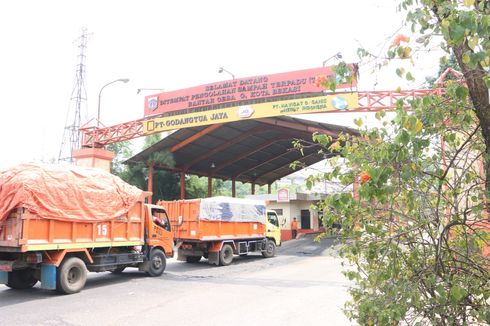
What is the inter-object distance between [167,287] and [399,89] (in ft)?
30.5

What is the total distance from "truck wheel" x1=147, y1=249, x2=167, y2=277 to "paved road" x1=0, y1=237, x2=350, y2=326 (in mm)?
311

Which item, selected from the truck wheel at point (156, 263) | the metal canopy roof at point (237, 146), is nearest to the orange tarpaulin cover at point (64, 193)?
the truck wheel at point (156, 263)

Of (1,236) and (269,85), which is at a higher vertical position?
(269,85)

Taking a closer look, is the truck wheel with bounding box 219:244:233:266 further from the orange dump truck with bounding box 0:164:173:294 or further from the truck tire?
the truck tire

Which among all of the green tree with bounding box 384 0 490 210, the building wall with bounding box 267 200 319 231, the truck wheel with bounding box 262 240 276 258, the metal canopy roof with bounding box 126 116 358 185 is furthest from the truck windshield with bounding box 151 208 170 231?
the building wall with bounding box 267 200 319 231

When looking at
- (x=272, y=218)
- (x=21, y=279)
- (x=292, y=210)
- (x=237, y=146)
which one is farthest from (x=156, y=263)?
(x=292, y=210)

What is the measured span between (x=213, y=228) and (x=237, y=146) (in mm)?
13335

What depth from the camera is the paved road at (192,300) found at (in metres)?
7.48

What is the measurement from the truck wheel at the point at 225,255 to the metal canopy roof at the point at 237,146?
6546mm

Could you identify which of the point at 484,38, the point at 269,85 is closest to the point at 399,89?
the point at 484,38

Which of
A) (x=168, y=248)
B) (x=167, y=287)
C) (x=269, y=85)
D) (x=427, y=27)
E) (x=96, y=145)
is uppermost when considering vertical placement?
(x=269, y=85)

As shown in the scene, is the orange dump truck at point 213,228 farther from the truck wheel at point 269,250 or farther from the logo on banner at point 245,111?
the logo on banner at point 245,111

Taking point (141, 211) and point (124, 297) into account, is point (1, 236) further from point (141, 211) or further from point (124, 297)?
point (141, 211)

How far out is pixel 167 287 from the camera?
1112cm
